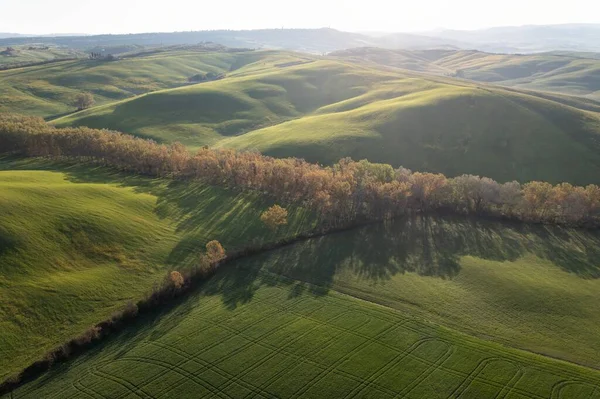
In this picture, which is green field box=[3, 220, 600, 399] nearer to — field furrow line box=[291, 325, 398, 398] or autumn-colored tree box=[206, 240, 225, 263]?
field furrow line box=[291, 325, 398, 398]


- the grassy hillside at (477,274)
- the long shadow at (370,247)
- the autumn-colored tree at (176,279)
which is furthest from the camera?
the long shadow at (370,247)

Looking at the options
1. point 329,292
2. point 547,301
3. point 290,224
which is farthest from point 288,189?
point 547,301

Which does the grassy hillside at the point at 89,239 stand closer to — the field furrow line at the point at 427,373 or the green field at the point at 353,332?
the green field at the point at 353,332

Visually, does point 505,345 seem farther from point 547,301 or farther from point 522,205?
point 522,205

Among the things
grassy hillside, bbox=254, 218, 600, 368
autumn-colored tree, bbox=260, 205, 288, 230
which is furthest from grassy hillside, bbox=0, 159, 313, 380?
grassy hillside, bbox=254, 218, 600, 368

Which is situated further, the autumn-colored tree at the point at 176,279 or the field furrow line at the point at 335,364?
the autumn-colored tree at the point at 176,279

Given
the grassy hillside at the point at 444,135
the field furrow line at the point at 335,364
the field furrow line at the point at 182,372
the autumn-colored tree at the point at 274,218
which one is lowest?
the field furrow line at the point at 182,372

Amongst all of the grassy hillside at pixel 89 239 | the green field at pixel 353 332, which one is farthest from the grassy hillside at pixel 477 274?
the grassy hillside at pixel 89 239
